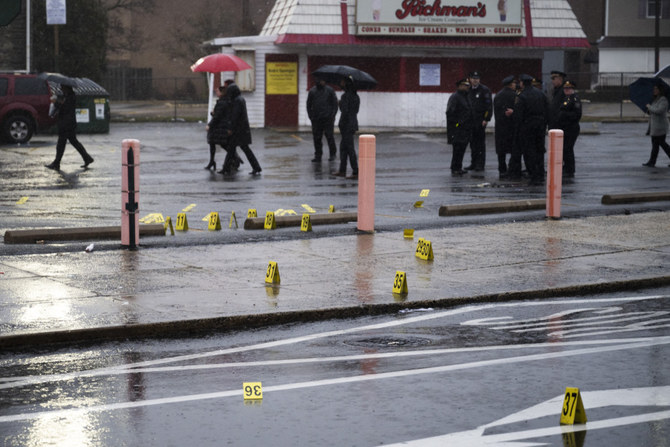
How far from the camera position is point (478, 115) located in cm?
2370

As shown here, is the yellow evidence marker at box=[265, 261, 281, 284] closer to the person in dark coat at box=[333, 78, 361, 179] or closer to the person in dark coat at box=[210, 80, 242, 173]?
the person in dark coat at box=[333, 78, 361, 179]

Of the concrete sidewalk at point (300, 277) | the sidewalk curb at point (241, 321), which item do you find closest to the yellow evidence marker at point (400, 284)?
the concrete sidewalk at point (300, 277)

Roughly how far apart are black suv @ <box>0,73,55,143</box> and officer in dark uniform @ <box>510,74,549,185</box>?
15.8m

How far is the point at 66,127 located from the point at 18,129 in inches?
336

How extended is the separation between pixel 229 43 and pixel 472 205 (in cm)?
2473

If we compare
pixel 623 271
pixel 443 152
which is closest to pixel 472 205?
pixel 623 271

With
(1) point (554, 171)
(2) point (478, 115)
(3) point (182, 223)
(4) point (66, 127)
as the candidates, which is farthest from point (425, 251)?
(4) point (66, 127)

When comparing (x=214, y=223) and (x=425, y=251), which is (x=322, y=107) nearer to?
(x=214, y=223)

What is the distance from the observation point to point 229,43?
130 feet

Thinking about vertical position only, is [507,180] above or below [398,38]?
below

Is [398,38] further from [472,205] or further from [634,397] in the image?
[634,397]

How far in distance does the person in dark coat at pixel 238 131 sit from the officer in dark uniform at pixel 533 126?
522 centimetres

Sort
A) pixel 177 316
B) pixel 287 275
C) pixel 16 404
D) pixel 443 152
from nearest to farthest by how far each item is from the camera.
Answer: pixel 16 404, pixel 177 316, pixel 287 275, pixel 443 152

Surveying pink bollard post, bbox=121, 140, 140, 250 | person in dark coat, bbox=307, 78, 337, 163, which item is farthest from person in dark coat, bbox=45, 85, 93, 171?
pink bollard post, bbox=121, 140, 140, 250
